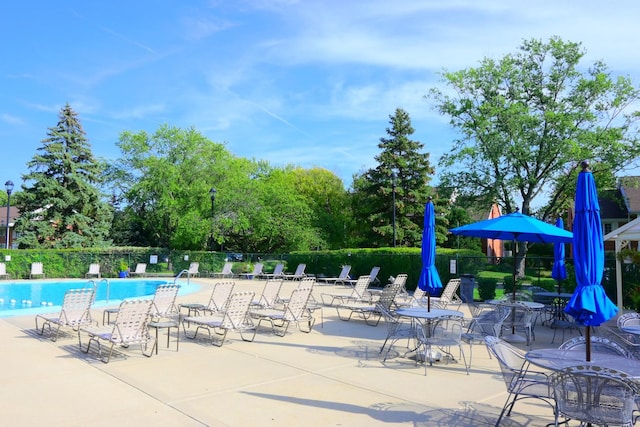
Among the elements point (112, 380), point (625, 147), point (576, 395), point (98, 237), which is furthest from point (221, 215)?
point (576, 395)

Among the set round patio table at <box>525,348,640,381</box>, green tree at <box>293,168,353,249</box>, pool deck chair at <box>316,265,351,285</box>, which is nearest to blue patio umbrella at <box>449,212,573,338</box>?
round patio table at <box>525,348,640,381</box>

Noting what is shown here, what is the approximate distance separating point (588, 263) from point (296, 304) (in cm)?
642

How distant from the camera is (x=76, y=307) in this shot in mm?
9195

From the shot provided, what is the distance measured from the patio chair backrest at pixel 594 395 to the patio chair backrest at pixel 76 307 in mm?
8175

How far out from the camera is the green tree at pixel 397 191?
37094mm

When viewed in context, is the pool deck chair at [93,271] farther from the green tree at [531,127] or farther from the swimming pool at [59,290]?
the green tree at [531,127]

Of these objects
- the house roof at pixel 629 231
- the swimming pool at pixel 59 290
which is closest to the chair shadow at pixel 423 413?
the house roof at pixel 629 231

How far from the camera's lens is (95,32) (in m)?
15.5

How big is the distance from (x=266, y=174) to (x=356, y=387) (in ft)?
139

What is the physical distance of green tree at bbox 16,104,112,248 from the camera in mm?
31688

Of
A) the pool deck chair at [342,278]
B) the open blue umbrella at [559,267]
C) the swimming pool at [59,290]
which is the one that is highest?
the open blue umbrella at [559,267]

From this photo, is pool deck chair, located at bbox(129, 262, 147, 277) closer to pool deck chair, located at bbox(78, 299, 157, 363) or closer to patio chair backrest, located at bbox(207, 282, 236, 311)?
patio chair backrest, located at bbox(207, 282, 236, 311)

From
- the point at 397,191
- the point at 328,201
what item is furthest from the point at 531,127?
the point at 328,201

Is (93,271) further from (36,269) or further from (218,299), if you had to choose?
(218,299)
